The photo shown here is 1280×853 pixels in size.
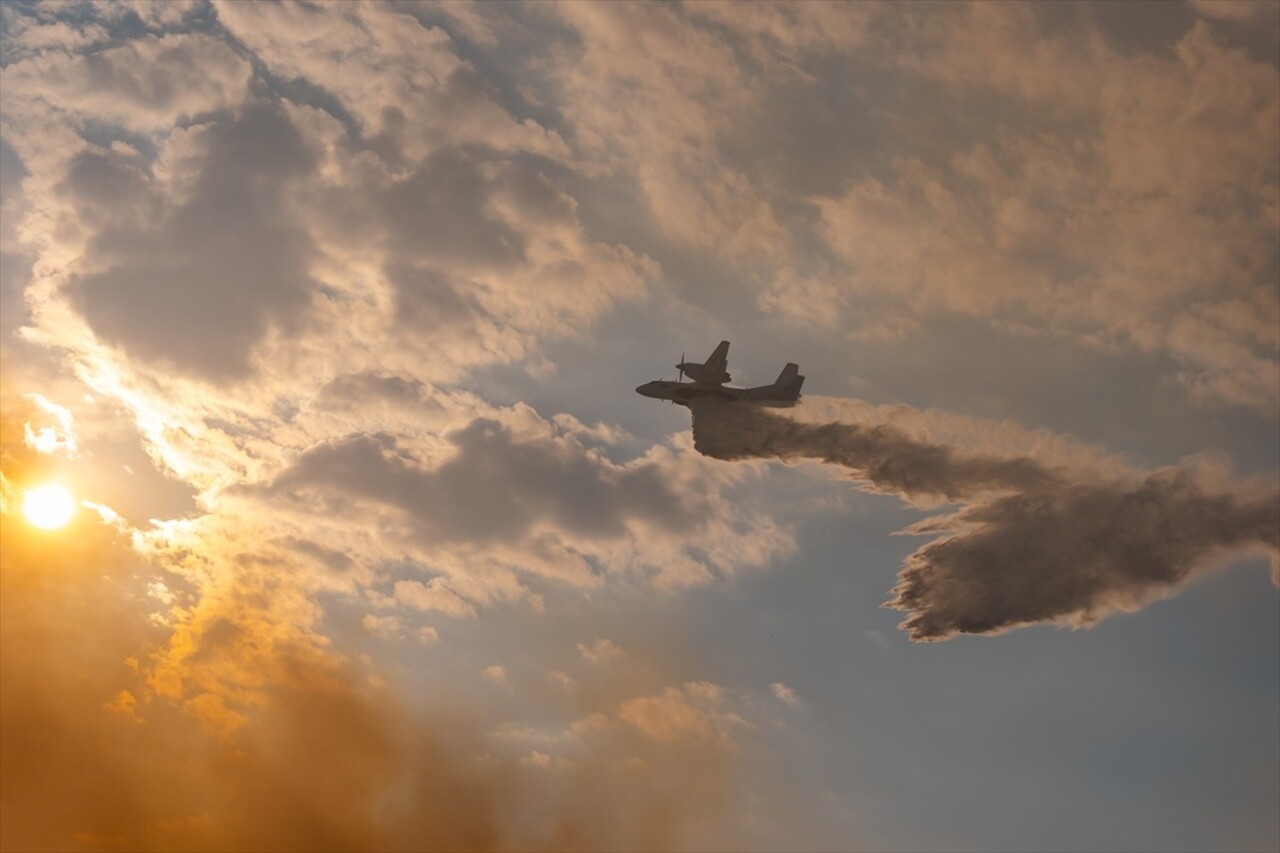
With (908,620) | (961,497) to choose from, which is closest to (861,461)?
(961,497)

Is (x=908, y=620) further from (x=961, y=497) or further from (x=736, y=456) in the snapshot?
(x=736, y=456)

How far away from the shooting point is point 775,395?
105m

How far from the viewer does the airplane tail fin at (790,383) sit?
104875mm

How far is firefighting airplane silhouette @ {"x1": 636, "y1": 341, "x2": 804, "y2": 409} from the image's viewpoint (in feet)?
344

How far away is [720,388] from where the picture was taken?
106500 millimetres

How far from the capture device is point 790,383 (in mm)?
104938

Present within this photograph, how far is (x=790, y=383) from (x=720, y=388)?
284 inches

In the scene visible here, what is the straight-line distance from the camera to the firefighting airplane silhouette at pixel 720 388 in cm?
10500

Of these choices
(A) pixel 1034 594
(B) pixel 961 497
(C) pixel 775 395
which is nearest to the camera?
(A) pixel 1034 594

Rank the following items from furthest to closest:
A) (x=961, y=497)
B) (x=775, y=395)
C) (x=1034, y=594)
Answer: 1. (x=775, y=395)
2. (x=961, y=497)
3. (x=1034, y=594)

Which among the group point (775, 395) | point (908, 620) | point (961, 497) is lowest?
point (908, 620)

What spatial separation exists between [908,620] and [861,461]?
1707 centimetres

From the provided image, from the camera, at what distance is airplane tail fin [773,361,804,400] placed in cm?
10488

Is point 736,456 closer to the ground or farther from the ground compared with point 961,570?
farther from the ground
